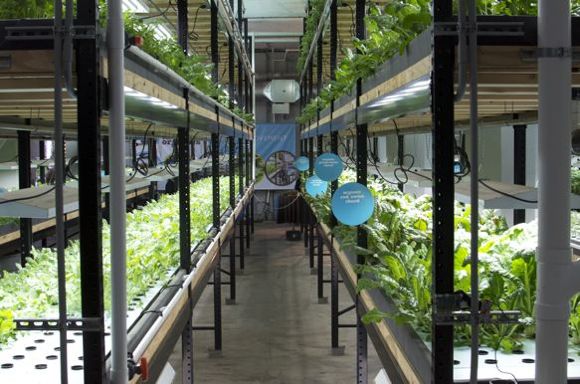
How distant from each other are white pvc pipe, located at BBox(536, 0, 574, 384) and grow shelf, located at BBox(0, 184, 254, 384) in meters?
1.52

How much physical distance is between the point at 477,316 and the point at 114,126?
47.3 inches

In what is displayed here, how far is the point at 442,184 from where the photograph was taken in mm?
1987

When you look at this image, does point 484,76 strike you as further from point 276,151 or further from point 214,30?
point 276,151

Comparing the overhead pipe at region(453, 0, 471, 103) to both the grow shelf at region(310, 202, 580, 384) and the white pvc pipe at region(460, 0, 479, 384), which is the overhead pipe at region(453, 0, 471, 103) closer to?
the white pvc pipe at region(460, 0, 479, 384)

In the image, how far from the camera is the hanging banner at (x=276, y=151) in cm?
1855

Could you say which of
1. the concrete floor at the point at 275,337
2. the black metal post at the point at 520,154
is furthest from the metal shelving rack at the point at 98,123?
the concrete floor at the point at 275,337

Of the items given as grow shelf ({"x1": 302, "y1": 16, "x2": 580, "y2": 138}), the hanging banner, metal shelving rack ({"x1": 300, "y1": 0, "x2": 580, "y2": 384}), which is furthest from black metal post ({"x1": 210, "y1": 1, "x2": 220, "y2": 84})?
the hanging banner

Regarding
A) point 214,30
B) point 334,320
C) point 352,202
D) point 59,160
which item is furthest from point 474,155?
point 334,320

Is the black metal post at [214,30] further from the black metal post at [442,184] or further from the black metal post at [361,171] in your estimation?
the black metal post at [442,184]

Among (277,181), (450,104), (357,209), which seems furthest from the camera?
(277,181)

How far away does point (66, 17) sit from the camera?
182 cm

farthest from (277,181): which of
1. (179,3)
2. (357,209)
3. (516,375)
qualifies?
(516,375)

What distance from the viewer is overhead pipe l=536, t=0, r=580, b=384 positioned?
1.52 meters

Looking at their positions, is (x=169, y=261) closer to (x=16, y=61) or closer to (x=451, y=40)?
(x=16, y=61)
